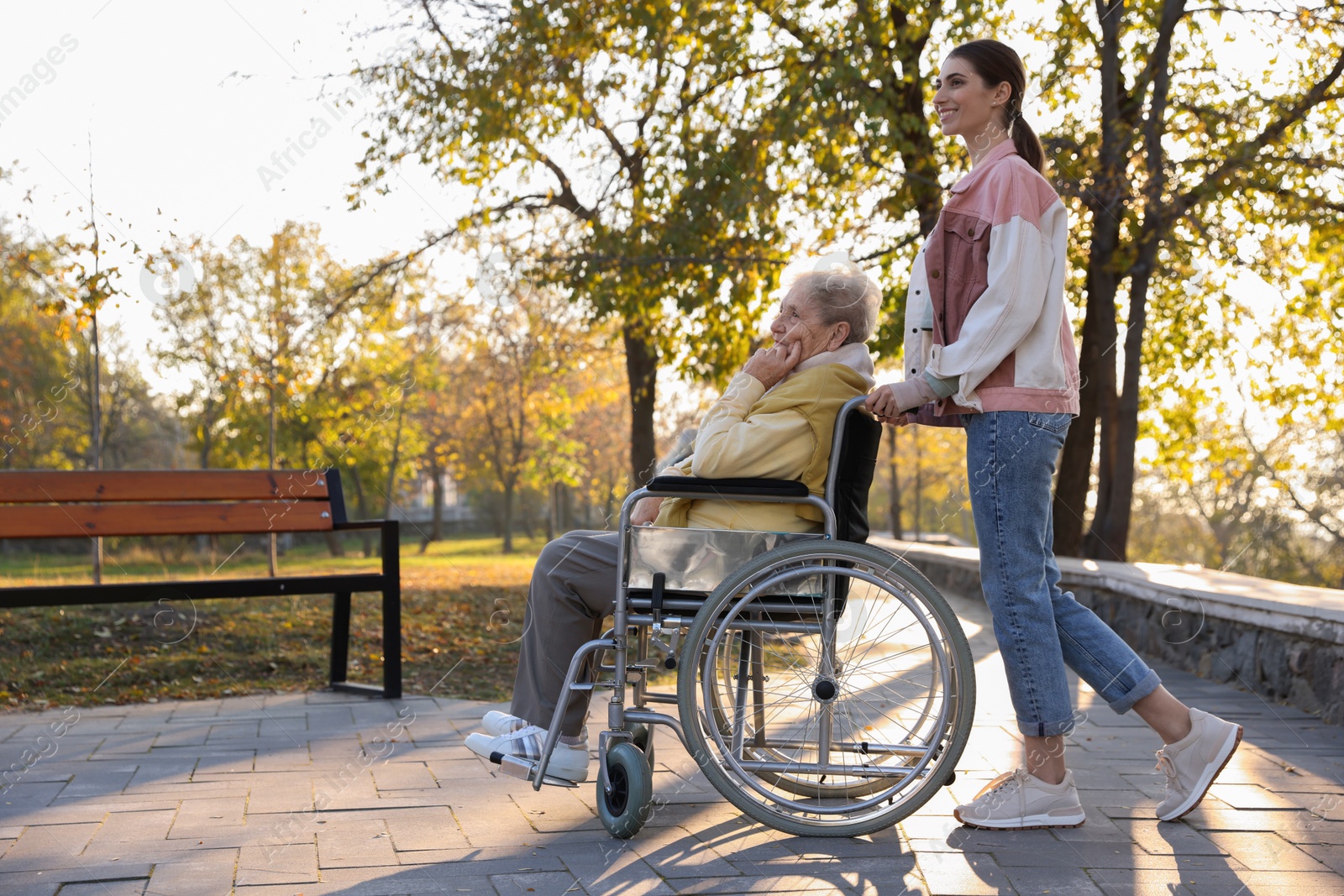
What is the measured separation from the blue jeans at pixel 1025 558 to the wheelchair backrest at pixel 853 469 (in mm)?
230

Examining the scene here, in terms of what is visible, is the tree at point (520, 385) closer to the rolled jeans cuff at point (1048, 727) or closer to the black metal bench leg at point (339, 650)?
the black metal bench leg at point (339, 650)

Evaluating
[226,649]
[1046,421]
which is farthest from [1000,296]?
[226,649]

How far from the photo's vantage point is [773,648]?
2.71 m

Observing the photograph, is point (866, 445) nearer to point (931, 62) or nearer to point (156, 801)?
point (156, 801)

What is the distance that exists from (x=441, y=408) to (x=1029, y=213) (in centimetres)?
2938

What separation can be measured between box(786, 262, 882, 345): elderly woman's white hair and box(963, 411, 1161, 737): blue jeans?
13.9 inches

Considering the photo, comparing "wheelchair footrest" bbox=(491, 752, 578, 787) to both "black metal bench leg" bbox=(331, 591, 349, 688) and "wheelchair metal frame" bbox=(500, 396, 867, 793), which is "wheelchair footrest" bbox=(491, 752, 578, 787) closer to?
"wheelchair metal frame" bbox=(500, 396, 867, 793)

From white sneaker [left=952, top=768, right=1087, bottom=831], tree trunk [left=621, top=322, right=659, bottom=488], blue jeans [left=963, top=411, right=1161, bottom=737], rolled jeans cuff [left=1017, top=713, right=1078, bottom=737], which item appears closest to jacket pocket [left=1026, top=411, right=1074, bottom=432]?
blue jeans [left=963, top=411, right=1161, bottom=737]

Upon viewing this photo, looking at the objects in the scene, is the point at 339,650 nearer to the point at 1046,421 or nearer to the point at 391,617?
the point at 391,617

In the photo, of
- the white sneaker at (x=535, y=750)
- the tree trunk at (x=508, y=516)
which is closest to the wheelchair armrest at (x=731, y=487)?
the white sneaker at (x=535, y=750)

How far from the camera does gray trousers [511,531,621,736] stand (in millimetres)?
2844

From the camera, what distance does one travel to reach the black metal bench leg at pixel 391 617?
4.73 meters

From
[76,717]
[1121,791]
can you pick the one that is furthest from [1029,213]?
[76,717]

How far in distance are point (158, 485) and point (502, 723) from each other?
8.33ft
